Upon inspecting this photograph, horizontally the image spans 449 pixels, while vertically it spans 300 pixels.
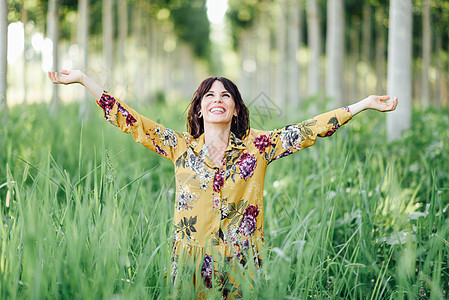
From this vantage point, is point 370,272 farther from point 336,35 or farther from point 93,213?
point 336,35

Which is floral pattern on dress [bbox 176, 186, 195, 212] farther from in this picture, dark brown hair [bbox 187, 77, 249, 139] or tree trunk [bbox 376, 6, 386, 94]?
tree trunk [bbox 376, 6, 386, 94]

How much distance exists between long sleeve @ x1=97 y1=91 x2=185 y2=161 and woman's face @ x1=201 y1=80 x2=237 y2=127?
0.63 ft

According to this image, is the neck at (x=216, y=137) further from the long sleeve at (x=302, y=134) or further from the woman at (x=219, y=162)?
the long sleeve at (x=302, y=134)

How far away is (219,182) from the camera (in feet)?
6.27

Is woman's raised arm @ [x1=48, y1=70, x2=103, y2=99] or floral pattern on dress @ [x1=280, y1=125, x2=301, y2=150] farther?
floral pattern on dress @ [x1=280, y1=125, x2=301, y2=150]

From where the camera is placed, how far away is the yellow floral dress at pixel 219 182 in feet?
6.12

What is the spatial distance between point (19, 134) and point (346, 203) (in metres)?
2.81

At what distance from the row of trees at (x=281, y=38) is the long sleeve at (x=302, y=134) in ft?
3.83

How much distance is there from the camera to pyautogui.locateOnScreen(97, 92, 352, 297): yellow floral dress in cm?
186

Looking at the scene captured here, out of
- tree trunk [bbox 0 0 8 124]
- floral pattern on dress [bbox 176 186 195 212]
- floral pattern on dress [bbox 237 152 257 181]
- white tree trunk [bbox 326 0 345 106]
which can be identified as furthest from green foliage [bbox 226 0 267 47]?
floral pattern on dress [bbox 176 186 195 212]

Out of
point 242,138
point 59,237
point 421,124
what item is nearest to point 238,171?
point 242,138

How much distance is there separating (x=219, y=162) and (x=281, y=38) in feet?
44.3

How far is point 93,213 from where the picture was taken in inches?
72.7

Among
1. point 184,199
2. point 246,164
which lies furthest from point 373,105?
point 184,199
